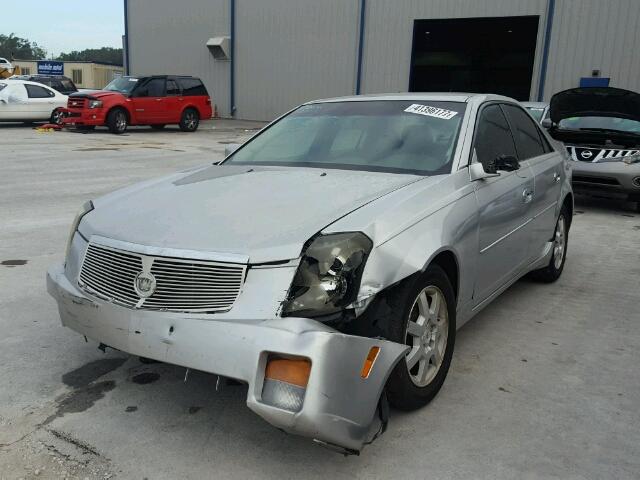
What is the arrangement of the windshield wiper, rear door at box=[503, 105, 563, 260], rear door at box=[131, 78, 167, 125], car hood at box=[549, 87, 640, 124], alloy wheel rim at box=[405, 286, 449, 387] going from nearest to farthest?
1. alloy wheel rim at box=[405, 286, 449, 387]
2. rear door at box=[503, 105, 563, 260]
3. the windshield wiper
4. car hood at box=[549, 87, 640, 124]
5. rear door at box=[131, 78, 167, 125]

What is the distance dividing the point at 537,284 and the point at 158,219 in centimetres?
359

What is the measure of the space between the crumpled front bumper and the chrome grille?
0.06 metres

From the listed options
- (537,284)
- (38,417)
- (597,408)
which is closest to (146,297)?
(38,417)

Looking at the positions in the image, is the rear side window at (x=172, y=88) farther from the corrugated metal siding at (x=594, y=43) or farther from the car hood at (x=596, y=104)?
the car hood at (x=596, y=104)

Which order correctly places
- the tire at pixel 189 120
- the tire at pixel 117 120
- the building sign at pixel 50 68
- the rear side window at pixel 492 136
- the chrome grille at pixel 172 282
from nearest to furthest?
the chrome grille at pixel 172 282
the rear side window at pixel 492 136
the tire at pixel 117 120
the tire at pixel 189 120
the building sign at pixel 50 68

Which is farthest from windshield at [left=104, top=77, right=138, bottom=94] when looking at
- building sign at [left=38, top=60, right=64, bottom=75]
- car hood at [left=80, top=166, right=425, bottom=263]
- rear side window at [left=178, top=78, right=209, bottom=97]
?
building sign at [left=38, top=60, right=64, bottom=75]

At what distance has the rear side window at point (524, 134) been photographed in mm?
4512

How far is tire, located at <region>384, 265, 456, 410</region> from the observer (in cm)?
272

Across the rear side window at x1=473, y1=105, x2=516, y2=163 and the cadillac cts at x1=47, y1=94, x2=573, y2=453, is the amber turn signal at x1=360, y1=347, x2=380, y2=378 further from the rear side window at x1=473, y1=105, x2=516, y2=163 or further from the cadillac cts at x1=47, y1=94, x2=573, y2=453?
the rear side window at x1=473, y1=105, x2=516, y2=163

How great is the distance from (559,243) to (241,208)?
133 inches

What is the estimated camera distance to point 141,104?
19953mm

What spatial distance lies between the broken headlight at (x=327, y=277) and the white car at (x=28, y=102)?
20004 millimetres

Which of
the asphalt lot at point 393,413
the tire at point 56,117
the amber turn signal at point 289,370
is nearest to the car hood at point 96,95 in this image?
the tire at point 56,117

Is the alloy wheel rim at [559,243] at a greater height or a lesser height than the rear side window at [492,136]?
lesser
